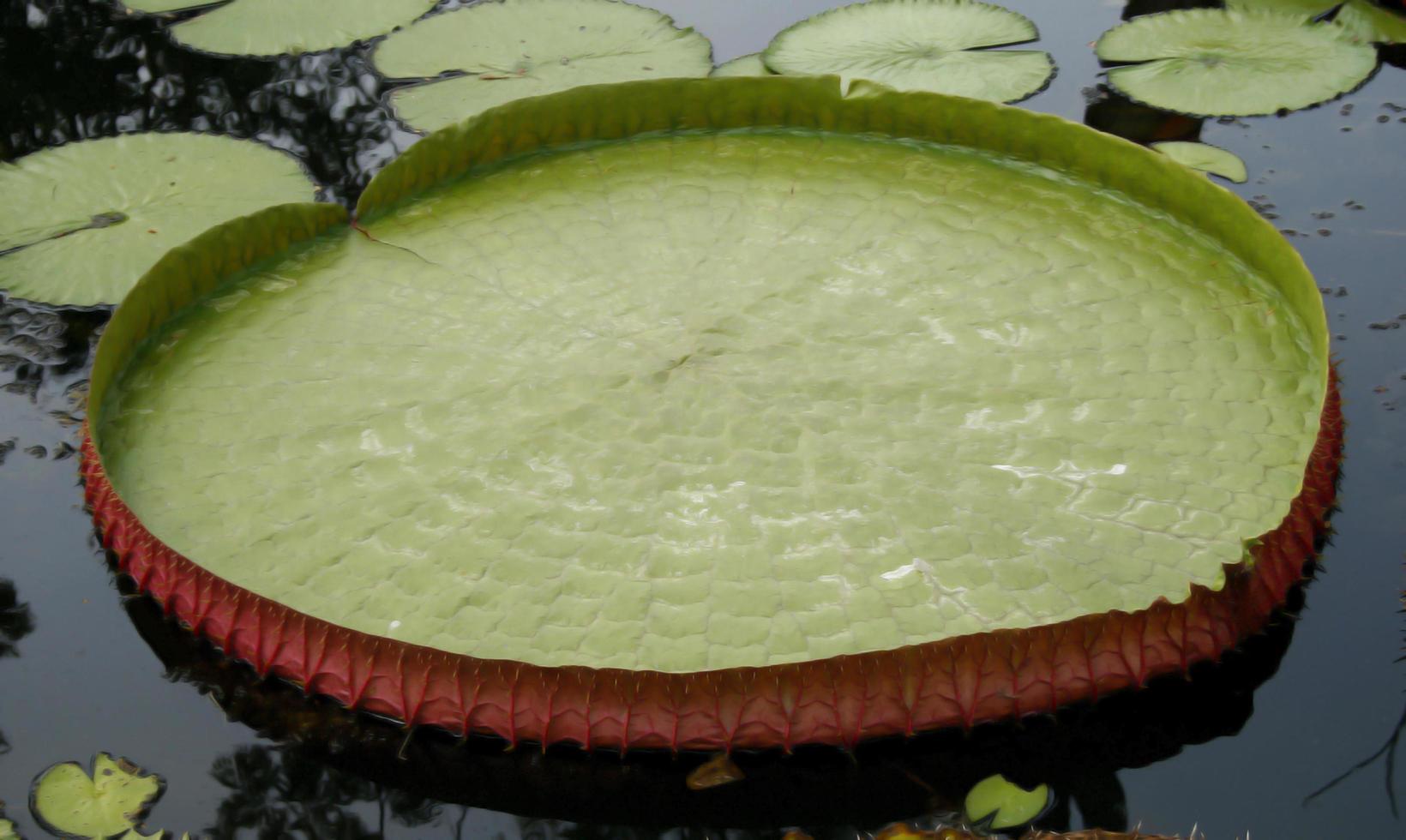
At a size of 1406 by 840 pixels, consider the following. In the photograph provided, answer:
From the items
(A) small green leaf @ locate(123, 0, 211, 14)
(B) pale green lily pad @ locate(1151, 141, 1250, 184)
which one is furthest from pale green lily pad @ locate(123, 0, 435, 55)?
(B) pale green lily pad @ locate(1151, 141, 1250, 184)

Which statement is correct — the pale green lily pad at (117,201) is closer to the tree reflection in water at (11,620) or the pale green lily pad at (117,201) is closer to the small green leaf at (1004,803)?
the tree reflection in water at (11,620)

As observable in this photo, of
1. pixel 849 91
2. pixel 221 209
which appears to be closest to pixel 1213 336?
pixel 849 91

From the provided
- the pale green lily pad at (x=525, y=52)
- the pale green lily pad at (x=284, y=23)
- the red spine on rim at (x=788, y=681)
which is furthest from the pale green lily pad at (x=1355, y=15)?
the pale green lily pad at (x=284, y=23)

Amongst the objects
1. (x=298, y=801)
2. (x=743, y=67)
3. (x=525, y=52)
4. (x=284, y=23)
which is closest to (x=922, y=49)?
(x=743, y=67)

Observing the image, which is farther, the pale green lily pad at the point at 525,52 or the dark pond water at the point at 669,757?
the pale green lily pad at the point at 525,52

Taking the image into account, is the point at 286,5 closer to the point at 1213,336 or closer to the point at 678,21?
the point at 678,21

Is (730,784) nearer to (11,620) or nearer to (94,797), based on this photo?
(94,797)
